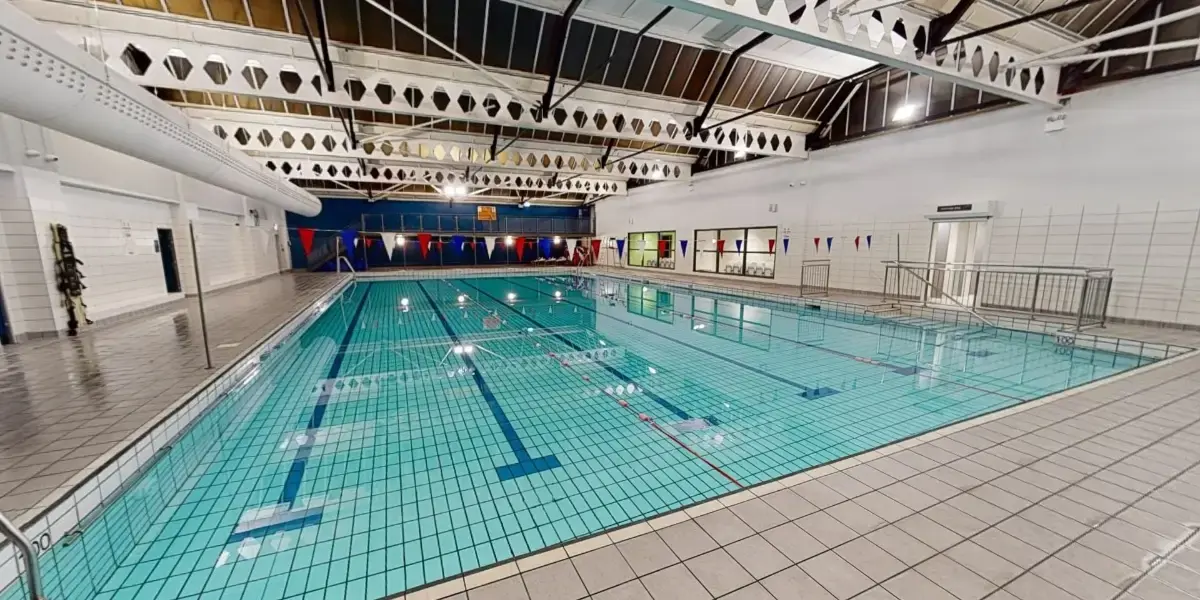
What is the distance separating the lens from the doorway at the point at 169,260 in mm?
7281

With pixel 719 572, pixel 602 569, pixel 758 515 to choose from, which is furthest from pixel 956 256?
pixel 602 569

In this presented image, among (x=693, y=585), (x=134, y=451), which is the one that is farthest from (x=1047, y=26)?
(x=134, y=451)

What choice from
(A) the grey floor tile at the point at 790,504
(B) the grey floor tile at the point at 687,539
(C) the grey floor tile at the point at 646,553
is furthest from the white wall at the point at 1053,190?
(C) the grey floor tile at the point at 646,553

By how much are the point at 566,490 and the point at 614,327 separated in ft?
15.5

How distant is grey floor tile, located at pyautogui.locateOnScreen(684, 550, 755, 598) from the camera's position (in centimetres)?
140

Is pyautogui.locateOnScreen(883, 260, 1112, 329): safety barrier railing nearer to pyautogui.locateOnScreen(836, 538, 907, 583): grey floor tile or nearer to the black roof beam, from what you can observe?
pyautogui.locateOnScreen(836, 538, 907, 583): grey floor tile

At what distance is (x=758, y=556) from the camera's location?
1.54m

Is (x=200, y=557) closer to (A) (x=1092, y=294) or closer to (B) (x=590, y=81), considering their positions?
(B) (x=590, y=81)

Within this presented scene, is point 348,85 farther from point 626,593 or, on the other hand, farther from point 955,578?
point 955,578

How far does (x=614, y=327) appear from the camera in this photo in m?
7.11

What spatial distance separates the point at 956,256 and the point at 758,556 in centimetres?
874

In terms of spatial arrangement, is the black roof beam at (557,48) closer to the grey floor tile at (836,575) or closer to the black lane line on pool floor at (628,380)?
the black lane line on pool floor at (628,380)

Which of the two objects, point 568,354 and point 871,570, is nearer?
point 871,570

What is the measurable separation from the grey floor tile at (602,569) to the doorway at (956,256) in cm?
814
